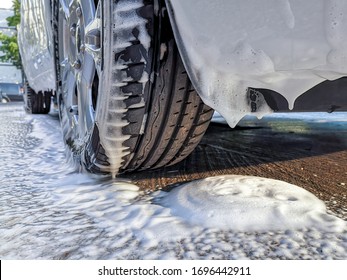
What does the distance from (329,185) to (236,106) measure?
529 mm

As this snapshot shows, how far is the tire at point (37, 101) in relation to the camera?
16.1 feet

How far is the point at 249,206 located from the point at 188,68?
42cm

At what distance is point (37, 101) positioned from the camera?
491 cm

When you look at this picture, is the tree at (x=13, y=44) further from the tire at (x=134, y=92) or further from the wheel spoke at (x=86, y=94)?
the tire at (x=134, y=92)

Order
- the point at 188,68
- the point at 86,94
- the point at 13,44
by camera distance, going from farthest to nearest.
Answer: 1. the point at 13,44
2. the point at 86,94
3. the point at 188,68

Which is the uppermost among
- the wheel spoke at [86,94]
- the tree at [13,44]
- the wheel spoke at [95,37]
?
the tree at [13,44]

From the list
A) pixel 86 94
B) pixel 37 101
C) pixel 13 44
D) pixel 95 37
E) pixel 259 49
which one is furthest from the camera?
pixel 13 44

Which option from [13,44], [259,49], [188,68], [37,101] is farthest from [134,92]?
[13,44]

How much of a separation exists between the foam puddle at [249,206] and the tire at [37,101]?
4.23 m

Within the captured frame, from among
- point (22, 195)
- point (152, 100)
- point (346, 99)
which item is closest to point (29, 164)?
point (22, 195)

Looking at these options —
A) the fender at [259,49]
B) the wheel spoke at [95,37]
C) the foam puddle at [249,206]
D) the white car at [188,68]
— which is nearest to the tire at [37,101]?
the white car at [188,68]

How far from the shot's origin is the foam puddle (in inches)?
35.8

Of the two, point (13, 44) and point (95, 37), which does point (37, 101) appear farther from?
point (13, 44)

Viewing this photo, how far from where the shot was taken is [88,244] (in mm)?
841
